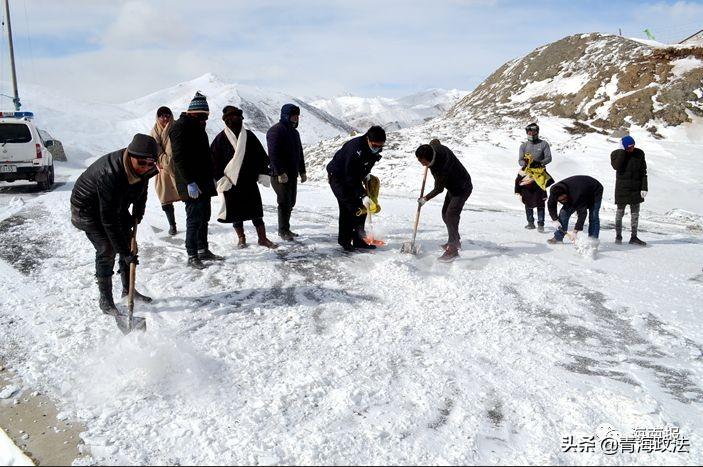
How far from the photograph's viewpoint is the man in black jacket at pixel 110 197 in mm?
3605

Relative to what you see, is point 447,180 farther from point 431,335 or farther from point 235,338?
point 235,338

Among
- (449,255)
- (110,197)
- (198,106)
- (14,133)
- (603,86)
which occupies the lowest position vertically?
(449,255)

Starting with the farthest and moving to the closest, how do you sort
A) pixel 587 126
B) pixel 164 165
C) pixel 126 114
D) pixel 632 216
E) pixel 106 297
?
pixel 126 114
pixel 587 126
pixel 632 216
pixel 164 165
pixel 106 297

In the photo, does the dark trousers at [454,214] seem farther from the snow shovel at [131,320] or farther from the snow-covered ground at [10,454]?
the snow-covered ground at [10,454]

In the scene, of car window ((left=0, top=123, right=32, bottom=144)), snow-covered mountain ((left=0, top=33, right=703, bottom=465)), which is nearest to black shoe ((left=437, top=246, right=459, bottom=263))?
snow-covered mountain ((left=0, top=33, right=703, bottom=465))

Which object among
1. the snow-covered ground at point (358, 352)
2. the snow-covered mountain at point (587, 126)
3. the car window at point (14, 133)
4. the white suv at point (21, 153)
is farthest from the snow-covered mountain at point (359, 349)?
the snow-covered mountain at point (587, 126)

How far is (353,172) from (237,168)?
1.40 metres

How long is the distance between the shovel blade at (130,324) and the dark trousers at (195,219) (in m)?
1.48

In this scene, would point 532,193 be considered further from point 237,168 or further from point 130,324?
point 130,324

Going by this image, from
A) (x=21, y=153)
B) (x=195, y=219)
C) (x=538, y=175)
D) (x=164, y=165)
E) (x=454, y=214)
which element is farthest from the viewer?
(x=21, y=153)

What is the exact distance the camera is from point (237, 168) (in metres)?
5.64

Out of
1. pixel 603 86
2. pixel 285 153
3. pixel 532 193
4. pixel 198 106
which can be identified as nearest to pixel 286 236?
pixel 285 153

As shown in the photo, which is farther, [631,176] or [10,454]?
[631,176]

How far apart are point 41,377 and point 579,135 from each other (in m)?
17.2
